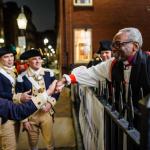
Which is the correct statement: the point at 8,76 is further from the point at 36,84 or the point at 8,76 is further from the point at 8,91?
the point at 36,84

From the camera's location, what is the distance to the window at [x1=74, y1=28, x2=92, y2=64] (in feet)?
63.3

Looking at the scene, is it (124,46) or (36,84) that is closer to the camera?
(124,46)

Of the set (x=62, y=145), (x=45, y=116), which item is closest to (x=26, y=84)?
(x=45, y=116)

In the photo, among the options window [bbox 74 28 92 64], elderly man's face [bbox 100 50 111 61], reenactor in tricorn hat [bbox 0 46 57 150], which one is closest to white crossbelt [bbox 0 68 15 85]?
reenactor in tricorn hat [bbox 0 46 57 150]

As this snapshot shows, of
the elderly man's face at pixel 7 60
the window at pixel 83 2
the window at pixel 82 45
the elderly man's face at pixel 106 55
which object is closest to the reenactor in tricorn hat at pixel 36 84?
the elderly man's face at pixel 7 60

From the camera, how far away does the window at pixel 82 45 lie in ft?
63.3

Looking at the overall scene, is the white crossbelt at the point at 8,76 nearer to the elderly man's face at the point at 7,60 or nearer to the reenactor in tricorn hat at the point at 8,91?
the reenactor in tricorn hat at the point at 8,91

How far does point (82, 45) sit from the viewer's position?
63.6 feet

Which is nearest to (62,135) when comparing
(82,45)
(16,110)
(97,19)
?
(16,110)

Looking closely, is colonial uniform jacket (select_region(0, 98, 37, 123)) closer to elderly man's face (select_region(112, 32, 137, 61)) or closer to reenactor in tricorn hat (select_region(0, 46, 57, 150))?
elderly man's face (select_region(112, 32, 137, 61))

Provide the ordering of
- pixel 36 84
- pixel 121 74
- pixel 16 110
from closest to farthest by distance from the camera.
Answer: pixel 16 110, pixel 121 74, pixel 36 84

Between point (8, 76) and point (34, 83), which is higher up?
point (8, 76)

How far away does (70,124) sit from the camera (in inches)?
366

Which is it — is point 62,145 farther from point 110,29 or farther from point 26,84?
point 110,29
